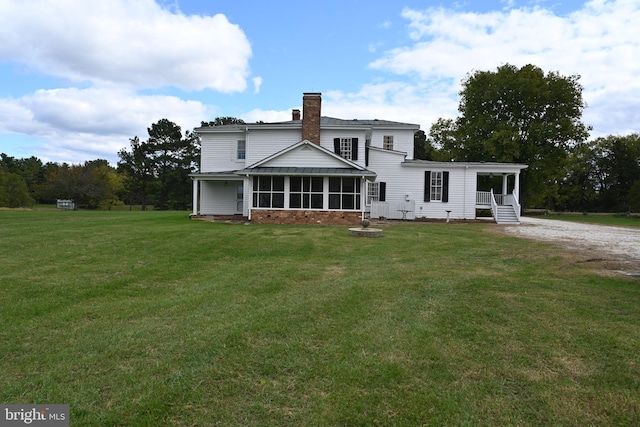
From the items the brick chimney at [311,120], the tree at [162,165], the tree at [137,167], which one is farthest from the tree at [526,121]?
the tree at [137,167]

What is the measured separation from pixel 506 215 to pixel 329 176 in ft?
36.4

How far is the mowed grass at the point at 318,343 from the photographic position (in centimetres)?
305

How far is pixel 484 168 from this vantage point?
2258cm

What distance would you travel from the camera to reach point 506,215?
22656 millimetres

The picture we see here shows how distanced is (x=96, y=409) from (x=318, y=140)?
1973cm

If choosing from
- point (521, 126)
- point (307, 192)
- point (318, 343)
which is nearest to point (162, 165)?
point (307, 192)

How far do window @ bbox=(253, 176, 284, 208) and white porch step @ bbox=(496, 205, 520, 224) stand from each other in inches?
492

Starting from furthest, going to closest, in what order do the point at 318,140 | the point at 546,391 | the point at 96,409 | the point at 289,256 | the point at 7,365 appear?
the point at 318,140
the point at 289,256
the point at 7,365
the point at 546,391
the point at 96,409

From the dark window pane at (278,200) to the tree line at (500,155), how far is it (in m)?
22.2

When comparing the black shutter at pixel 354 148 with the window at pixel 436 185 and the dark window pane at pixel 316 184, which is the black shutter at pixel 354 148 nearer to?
the dark window pane at pixel 316 184

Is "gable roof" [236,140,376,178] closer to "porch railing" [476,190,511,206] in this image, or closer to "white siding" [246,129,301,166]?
"white siding" [246,129,301,166]

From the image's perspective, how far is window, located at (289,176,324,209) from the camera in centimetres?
1934

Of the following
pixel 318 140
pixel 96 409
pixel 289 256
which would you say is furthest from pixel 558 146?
pixel 96 409

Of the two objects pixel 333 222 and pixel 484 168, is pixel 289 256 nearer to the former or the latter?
pixel 333 222
